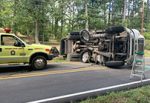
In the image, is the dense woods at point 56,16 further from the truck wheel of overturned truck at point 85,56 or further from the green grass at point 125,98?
the green grass at point 125,98

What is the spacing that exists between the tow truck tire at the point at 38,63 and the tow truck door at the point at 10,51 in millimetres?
620

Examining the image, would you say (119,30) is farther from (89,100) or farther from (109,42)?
(89,100)

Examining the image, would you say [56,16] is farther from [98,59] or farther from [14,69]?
[14,69]

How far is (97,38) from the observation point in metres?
15.9

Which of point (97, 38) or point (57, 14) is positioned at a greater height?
point (57, 14)

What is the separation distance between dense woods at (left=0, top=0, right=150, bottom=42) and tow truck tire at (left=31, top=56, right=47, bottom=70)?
19.7m

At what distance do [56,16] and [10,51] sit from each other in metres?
23.1

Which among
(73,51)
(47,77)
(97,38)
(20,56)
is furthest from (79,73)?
(73,51)

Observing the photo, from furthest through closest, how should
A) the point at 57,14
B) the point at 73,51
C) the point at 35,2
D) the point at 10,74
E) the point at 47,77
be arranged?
the point at 57,14, the point at 35,2, the point at 73,51, the point at 10,74, the point at 47,77

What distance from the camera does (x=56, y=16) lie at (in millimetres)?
35125

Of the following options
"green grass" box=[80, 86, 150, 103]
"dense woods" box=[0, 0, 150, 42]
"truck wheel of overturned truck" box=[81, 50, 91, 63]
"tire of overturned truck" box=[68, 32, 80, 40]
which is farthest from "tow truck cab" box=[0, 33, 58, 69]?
"dense woods" box=[0, 0, 150, 42]

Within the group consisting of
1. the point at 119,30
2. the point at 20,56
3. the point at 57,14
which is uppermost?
the point at 57,14

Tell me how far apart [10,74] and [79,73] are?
3050 millimetres

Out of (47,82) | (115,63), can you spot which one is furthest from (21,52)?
(115,63)
